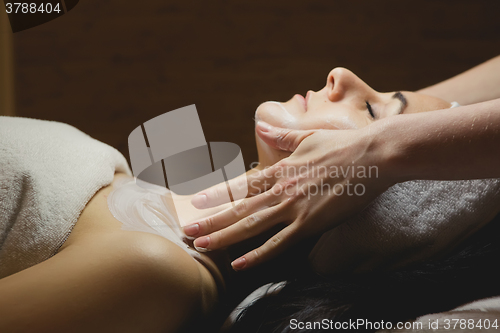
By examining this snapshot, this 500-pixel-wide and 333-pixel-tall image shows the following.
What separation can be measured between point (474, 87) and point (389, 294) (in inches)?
35.1

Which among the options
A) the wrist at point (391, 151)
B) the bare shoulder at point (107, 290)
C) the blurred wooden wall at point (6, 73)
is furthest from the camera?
the blurred wooden wall at point (6, 73)

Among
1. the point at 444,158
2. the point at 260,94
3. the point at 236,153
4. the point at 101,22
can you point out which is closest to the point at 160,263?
the point at 444,158

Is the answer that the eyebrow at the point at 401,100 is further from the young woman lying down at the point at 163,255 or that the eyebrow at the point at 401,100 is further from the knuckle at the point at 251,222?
the knuckle at the point at 251,222

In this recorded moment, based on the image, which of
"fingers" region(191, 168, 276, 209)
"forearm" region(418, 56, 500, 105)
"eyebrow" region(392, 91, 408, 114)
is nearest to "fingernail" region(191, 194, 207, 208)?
"fingers" region(191, 168, 276, 209)

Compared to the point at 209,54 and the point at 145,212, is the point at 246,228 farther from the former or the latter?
the point at 209,54

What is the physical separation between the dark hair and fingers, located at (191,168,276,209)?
0.22m

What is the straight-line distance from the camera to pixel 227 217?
2.33ft

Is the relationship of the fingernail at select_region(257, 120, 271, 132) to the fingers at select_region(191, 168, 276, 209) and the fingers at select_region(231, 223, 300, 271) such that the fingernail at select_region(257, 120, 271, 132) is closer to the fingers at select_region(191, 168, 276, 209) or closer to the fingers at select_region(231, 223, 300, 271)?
the fingers at select_region(191, 168, 276, 209)

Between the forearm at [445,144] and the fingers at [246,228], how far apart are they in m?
0.22

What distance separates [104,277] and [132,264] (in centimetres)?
4

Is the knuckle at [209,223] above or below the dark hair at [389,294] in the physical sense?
above

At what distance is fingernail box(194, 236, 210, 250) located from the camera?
0.69 m

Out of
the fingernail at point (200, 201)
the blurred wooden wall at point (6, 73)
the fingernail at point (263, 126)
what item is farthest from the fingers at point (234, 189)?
the blurred wooden wall at point (6, 73)

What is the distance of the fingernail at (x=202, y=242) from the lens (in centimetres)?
69
